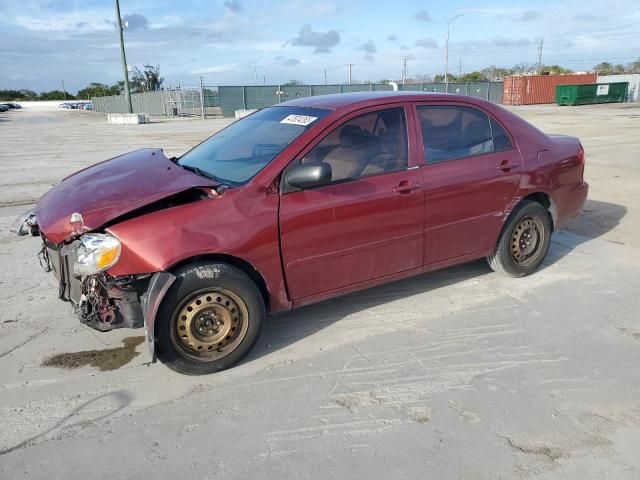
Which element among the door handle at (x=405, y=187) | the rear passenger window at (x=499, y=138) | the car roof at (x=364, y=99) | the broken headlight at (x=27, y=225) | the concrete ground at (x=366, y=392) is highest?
the car roof at (x=364, y=99)

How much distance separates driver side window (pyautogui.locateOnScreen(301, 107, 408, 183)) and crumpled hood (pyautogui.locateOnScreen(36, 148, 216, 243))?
2.85 feet

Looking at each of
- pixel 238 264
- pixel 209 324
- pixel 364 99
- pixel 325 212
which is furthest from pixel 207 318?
pixel 364 99

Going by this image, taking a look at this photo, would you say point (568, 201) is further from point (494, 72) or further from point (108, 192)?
point (494, 72)

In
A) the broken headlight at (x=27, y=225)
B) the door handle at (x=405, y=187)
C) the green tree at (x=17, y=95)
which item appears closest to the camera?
the broken headlight at (x=27, y=225)

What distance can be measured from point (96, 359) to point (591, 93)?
156 ft

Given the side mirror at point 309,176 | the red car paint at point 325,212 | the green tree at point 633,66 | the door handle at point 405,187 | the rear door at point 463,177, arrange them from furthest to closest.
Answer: the green tree at point 633,66 → the rear door at point 463,177 → the door handle at point 405,187 → the side mirror at point 309,176 → the red car paint at point 325,212

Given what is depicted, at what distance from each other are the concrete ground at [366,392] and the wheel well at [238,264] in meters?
0.47

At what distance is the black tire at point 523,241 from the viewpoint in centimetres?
470

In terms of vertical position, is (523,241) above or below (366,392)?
above

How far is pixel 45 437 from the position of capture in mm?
2832

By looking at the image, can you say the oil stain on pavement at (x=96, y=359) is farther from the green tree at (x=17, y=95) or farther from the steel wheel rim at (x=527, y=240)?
the green tree at (x=17, y=95)

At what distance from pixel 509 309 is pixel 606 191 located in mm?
5319

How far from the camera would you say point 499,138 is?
15.0ft

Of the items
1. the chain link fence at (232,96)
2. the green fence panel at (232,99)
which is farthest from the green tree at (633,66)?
the green fence panel at (232,99)
